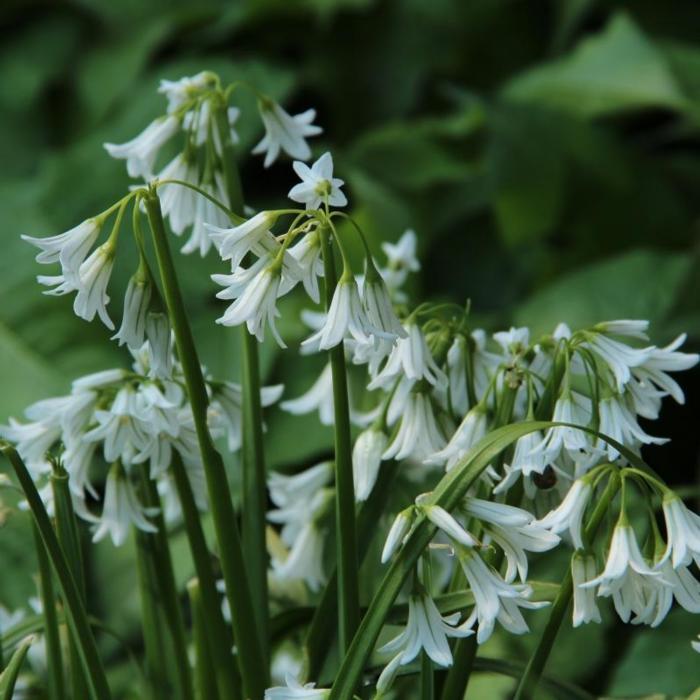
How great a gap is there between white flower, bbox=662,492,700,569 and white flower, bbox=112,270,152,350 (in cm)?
29

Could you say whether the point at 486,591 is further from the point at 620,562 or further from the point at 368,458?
the point at 368,458

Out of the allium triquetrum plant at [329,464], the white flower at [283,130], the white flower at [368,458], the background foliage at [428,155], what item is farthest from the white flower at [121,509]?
the background foliage at [428,155]

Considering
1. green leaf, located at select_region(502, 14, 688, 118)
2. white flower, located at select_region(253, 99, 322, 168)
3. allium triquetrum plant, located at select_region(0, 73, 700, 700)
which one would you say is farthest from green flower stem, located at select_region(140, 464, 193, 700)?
green leaf, located at select_region(502, 14, 688, 118)

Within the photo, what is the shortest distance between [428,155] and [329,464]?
122 centimetres

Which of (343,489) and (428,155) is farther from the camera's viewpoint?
(428,155)

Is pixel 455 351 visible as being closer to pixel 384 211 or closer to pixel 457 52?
pixel 384 211

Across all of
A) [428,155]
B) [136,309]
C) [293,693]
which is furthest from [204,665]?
[428,155]

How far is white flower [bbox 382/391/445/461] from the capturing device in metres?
0.71

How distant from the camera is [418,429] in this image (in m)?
0.72

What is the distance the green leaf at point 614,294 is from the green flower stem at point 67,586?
112cm

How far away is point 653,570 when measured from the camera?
588 millimetres

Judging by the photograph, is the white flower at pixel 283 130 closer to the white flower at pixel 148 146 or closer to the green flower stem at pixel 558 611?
the white flower at pixel 148 146

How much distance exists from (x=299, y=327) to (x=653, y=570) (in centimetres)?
109

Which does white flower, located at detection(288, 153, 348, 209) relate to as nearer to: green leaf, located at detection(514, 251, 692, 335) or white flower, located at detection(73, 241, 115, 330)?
white flower, located at detection(73, 241, 115, 330)
